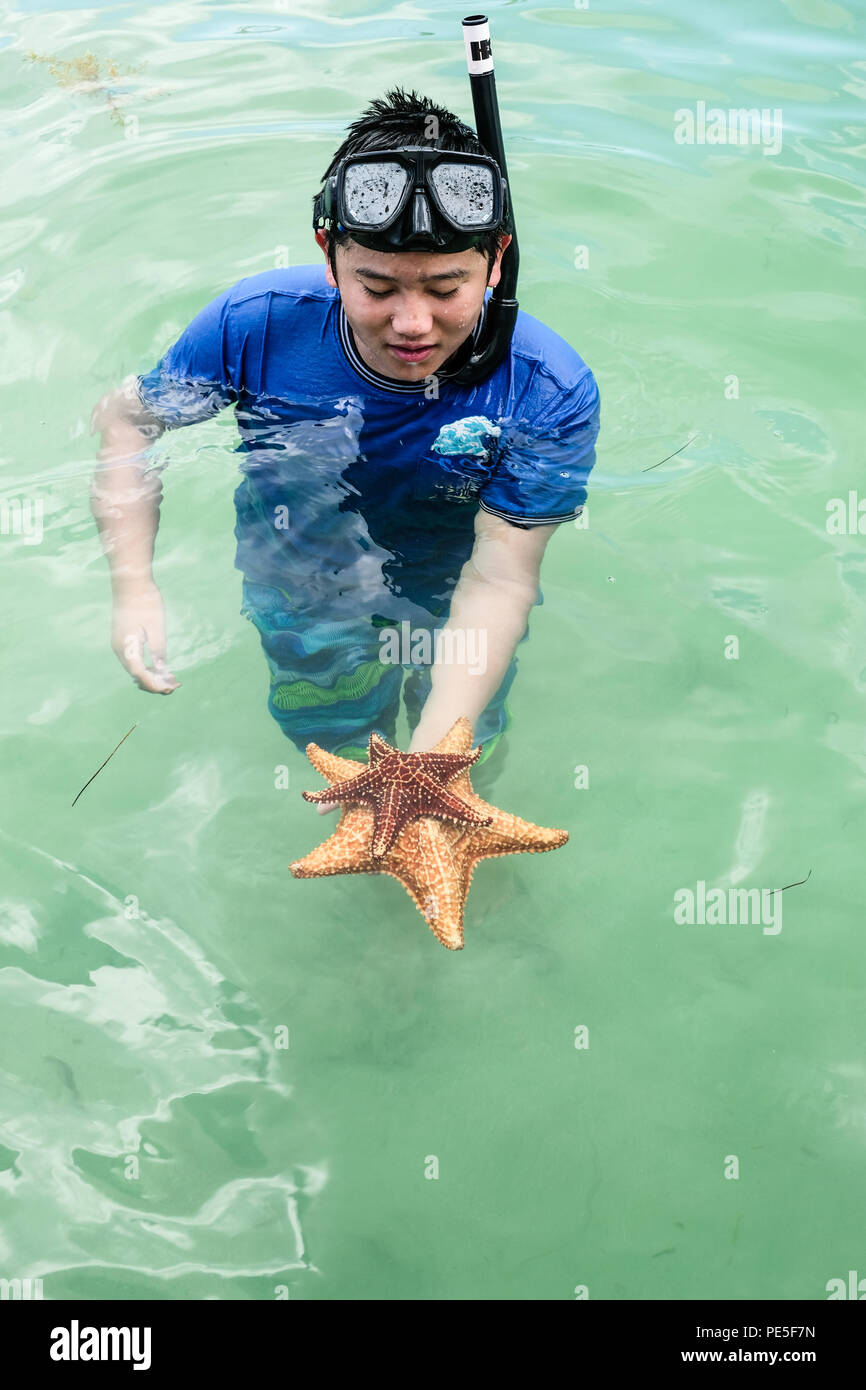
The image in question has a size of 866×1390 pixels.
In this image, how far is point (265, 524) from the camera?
4719 millimetres

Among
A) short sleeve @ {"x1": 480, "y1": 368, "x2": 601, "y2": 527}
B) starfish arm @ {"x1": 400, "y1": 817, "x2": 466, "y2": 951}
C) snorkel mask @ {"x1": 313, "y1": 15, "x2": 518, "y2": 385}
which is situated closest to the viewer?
snorkel mask @ {"x1": 313, "y1": 15, "x2": 518, "y2": 385}

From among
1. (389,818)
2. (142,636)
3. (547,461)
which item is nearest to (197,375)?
(142,636)

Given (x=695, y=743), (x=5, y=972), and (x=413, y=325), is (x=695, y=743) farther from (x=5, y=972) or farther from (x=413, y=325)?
(x=5, y=972)

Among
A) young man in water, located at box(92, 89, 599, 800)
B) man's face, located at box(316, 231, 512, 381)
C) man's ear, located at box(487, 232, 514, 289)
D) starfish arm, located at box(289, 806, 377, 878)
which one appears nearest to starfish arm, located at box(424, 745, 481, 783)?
starfish arm, located at box(289, 806, 377, 878)

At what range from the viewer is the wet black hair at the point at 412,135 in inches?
145

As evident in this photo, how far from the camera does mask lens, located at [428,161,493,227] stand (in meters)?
3.50

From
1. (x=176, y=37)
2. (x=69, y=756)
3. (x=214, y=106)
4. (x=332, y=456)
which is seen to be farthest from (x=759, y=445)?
(x=176, y=37)

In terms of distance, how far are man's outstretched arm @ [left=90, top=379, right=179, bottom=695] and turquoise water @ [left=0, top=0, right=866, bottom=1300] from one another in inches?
45.4

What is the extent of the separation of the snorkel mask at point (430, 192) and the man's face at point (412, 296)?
45mm

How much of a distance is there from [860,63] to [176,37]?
18.8 feet

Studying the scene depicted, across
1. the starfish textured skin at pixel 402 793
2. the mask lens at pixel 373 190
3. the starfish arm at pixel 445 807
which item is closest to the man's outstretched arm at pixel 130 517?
the starfish textured skin at pixel 402 793

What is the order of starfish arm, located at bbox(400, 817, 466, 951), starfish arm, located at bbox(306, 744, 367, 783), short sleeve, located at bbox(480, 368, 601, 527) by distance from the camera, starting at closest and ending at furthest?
starfish arm, located at bbox(400, 817, 466, 951), starfish arm, located at bbox(306, 744, 367, 783), short sleeve, located at bbox(480, 368, 601, 527)

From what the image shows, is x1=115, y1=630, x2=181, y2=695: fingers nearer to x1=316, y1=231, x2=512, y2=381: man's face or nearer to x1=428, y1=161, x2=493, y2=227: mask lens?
x1=316, y1=231, x2=512, y2=381: man's face

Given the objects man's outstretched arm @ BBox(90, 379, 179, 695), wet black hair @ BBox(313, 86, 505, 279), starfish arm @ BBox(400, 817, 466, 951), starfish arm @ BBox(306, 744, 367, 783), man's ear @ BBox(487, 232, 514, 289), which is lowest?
starfish arm @ BBox(400, 817, 466, 951)
